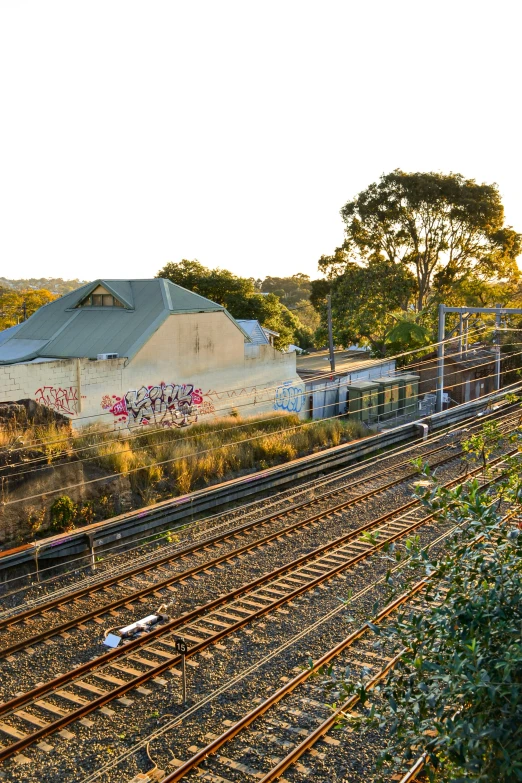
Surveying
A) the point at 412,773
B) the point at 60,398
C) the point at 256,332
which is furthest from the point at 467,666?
the point at 256,332

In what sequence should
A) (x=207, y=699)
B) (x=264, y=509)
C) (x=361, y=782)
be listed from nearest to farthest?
(x=361, y=782), (x=207, y=699), (x=264, y=509)

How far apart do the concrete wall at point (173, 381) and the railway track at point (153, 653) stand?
7964mm

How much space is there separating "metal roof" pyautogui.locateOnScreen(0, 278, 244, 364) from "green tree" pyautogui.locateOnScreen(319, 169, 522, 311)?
20.7 meters

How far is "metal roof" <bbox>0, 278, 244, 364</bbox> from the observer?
25578 millimetres

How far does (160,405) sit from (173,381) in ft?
3.60

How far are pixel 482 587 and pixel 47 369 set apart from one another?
18.8m

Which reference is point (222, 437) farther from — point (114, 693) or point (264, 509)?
point (114, 693)

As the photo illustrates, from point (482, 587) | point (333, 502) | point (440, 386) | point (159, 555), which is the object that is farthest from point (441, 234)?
point (482, 587)

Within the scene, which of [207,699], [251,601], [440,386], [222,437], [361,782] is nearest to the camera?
[361,782]

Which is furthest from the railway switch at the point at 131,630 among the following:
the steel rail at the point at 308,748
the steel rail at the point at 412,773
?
the steel rail at the point at 412,773

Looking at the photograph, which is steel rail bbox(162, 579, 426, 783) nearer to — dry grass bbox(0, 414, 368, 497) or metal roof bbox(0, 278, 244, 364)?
dry grass bbox(0, 414, 368, 497)

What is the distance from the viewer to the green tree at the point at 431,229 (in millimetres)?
44250

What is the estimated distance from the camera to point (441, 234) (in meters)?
45.4

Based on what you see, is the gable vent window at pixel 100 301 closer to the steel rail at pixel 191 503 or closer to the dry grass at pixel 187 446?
the dry grass at pixel 187 446
